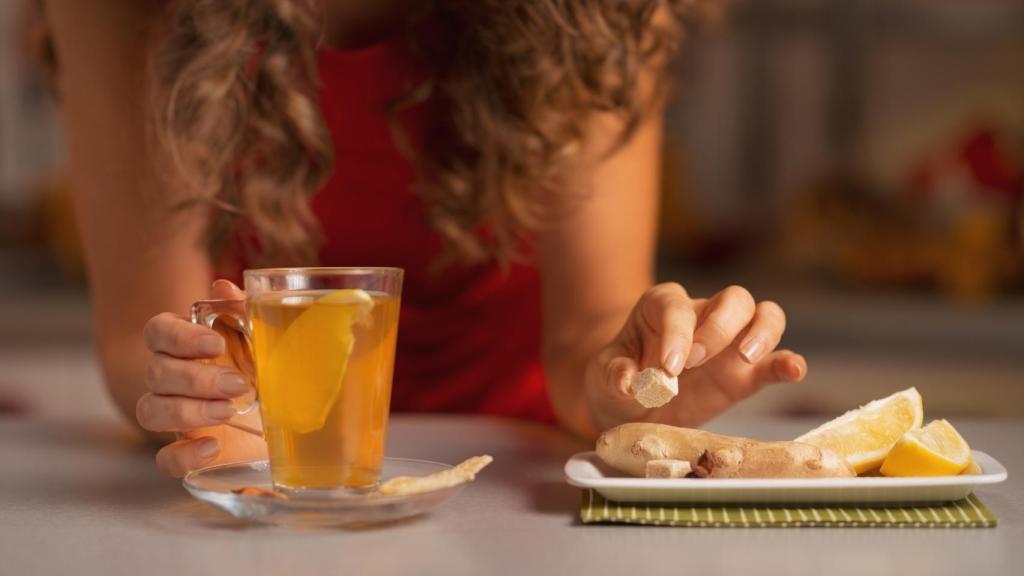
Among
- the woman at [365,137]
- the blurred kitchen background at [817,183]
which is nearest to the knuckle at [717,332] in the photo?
the woman at [365,137]

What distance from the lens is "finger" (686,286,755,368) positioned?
2.88 ft

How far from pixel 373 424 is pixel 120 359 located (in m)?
0.57

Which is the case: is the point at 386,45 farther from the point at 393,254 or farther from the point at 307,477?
the point at 307,477

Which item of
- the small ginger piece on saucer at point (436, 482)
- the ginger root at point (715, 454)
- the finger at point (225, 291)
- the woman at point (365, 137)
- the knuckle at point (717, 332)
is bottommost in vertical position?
the small ginger piece on saucer at point (436, 482)

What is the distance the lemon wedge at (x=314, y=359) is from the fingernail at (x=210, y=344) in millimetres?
43

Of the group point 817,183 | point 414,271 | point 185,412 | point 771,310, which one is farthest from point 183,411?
point 817,183

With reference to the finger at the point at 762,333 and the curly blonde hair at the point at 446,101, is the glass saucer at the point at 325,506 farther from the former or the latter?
the curly blonde hair at the point at 446,101

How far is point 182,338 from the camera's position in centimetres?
84

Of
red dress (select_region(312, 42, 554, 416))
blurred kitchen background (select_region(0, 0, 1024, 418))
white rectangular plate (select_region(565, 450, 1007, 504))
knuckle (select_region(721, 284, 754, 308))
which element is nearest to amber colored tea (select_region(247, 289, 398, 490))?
white rectangular plate (select_region(565, 450, 1007, 504))

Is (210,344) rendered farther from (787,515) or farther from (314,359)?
(787,515)

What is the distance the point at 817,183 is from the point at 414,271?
1.77 metres

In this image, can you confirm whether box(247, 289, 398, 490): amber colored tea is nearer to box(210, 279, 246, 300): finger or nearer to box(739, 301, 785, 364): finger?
box(210, 279, 246, 300): finger

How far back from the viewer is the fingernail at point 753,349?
2.85 ft

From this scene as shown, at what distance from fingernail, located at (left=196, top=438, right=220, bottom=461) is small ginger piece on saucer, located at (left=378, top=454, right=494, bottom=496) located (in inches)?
5.9
